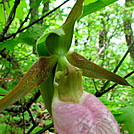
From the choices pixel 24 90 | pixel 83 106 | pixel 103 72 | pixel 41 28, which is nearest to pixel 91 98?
pixel 83 106

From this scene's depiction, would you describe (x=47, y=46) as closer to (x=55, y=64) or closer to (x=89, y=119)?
(x=55, y=64)

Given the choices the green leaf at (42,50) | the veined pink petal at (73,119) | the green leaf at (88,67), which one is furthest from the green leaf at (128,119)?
the green leaf at (42,50)

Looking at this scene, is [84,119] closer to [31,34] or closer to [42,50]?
[42,50]

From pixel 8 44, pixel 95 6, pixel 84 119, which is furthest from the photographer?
pixel 8 44

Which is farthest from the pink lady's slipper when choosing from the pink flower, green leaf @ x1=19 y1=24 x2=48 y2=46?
green leaf @ x1=19 y1=24 x2=48 y2=46

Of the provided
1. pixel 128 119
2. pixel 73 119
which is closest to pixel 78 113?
pixel 73 119

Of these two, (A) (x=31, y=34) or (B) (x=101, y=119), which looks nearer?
(B) (x=101, y=119)

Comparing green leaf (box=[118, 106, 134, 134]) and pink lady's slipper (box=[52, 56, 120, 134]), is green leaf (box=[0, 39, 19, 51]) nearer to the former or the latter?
pink lady's slipper (box=[52, 56, 120, 134])
